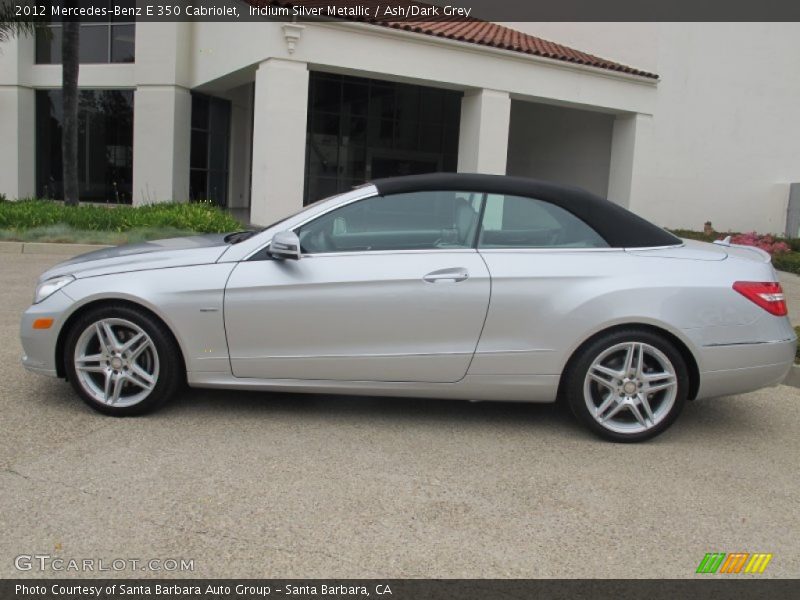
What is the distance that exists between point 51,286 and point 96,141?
61.2 ft

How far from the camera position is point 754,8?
19203 mm

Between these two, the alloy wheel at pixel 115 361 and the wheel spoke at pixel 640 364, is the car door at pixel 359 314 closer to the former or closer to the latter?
the alloy wheel at pixel 115 361

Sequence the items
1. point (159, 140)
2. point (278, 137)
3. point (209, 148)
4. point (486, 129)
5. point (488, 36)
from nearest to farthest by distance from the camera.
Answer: point (278, 137) → point (486, 129) → point (488, 36) → point (159, 140) → point (209, 148)

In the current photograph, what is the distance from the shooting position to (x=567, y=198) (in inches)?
180

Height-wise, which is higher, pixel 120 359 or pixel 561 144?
pixel 561 144

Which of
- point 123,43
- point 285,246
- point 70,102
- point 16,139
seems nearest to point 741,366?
point 285,246

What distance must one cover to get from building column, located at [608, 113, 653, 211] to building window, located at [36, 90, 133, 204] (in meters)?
13.7

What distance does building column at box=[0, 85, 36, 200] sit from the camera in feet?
68.3

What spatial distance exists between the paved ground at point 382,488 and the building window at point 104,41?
18.0m

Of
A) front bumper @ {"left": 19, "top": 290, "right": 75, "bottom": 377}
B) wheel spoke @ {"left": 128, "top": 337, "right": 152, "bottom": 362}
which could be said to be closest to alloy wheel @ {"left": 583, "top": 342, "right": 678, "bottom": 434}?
wheel spoke @ {"left": 128, "top": 337, "right": 152, "bottom": 362}

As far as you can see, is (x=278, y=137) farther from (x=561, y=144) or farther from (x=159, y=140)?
(x=561, y=144)

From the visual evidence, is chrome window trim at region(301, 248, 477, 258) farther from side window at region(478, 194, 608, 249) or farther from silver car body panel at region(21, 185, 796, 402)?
side window at region(478, 194, 608, 249)

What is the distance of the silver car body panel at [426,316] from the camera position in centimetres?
427
